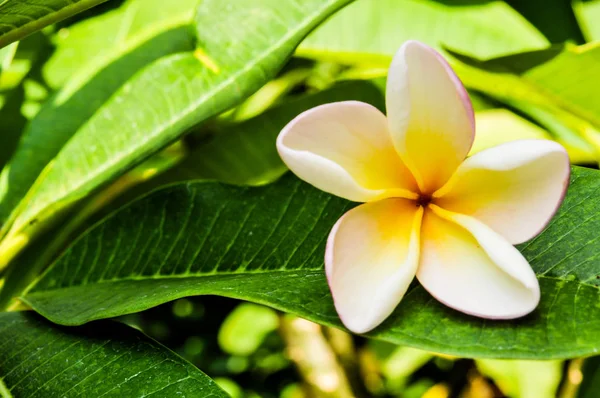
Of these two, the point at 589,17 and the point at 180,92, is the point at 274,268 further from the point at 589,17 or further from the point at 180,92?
the point at 589,17

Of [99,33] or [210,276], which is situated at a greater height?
[99,33]

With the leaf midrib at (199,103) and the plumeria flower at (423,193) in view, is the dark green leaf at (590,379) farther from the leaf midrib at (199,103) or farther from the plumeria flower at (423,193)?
the leaf midrib at (199,103)

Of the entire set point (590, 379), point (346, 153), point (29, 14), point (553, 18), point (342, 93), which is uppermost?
point (29, 14)

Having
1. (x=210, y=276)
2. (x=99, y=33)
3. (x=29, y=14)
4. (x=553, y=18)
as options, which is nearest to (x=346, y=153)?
(x=210, y=276)

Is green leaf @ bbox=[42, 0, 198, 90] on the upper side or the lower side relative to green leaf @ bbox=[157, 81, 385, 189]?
upper

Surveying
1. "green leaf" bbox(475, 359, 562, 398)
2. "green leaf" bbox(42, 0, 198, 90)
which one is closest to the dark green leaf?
"green leaf" bbox(475, 359, 562, 398)

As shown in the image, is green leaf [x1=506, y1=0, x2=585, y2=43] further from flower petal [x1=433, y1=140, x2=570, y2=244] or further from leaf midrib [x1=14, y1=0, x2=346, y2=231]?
flower petal [x1=433, y1=140, x2=570, y2=244]
